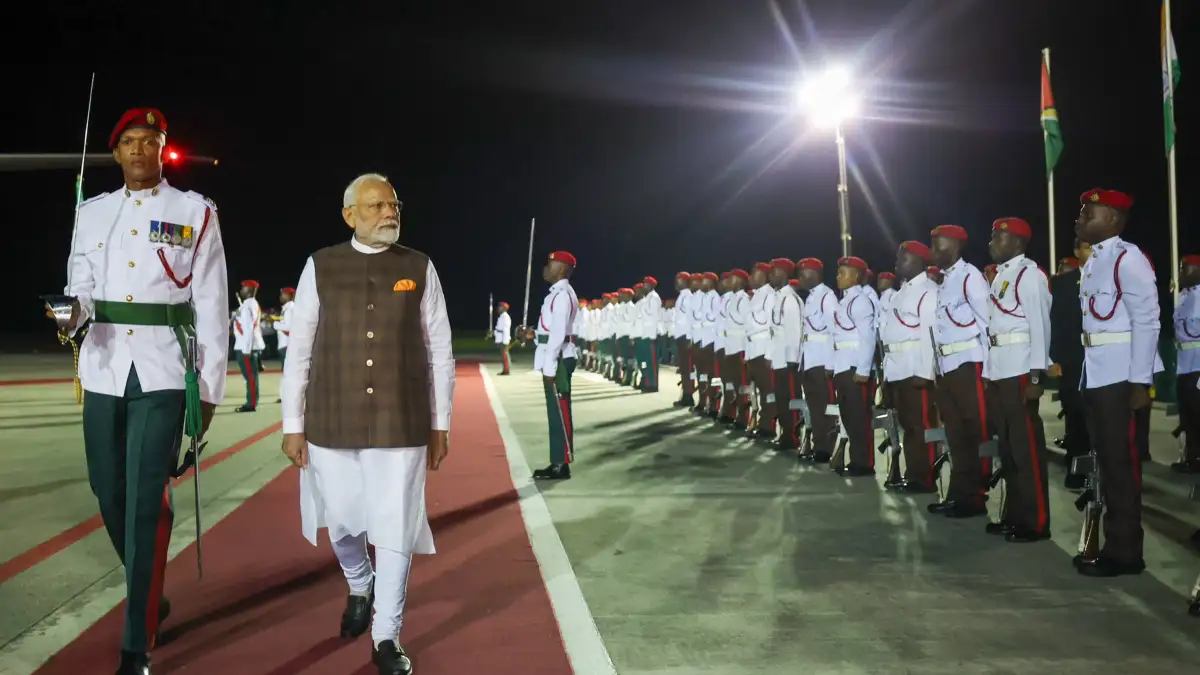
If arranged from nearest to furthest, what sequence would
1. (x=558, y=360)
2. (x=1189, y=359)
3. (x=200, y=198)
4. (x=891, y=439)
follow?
(x=200, y=198) < (x=891, y=439) < (x=558, y=360) < (x=1189, y=359)

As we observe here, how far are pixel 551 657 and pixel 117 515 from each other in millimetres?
1907

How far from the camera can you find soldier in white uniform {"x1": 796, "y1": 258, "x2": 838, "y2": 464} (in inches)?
412

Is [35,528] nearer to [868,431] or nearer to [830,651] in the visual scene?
[830,651]

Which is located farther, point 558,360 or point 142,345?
point 558,360

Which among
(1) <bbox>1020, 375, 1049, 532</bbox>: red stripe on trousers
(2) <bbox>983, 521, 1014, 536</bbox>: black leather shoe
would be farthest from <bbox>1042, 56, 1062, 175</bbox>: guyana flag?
(2) <bbox>983, 521, 1014, 536</bbox>: black leather shoe

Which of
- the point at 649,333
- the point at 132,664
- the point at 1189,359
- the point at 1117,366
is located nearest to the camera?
the point at 132,664

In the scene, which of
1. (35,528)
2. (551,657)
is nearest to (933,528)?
(551,657)

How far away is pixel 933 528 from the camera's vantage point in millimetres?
7277

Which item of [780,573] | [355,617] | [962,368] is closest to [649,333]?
[962,368]

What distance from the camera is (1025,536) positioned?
682 centimetres

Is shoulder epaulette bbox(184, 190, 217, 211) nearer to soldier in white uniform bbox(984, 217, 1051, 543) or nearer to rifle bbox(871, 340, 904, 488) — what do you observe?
soldier in white uniform bbox(984, 217, 1051, 543)

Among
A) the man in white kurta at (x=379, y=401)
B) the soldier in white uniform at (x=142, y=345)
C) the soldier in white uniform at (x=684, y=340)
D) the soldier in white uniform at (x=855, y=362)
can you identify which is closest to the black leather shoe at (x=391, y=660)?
the man in white kurta at (x=379, y=401)

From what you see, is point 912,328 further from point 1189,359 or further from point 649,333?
point 649,333

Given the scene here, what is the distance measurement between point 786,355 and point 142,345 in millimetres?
8413
